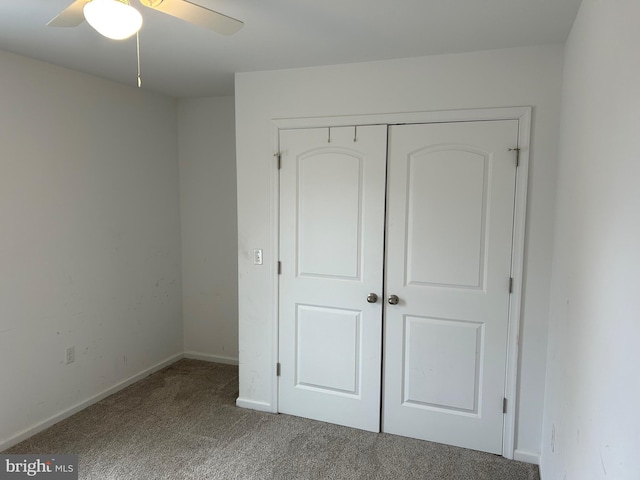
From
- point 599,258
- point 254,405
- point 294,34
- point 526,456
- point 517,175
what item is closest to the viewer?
point 599,258

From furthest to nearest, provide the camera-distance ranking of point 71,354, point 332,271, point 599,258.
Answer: point 71,354 → point 332,271 → point 599,258

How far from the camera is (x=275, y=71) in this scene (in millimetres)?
2832

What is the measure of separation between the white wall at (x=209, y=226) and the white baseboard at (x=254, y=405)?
80 centimetres

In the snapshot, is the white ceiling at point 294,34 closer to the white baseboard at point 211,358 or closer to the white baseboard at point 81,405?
the white baseboard at point 81,405

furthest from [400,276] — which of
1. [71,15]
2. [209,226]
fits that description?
[71,15]

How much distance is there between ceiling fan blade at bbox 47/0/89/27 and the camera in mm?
1547

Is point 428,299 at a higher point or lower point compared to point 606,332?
lower

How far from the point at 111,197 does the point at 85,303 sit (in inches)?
31.6

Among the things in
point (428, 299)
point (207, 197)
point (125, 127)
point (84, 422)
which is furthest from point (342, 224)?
point (84, 422)

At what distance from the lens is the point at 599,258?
52.5 inches

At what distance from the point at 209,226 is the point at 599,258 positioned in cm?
318

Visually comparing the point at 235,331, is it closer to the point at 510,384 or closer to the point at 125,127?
the point at 125,127

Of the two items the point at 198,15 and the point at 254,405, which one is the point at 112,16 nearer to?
the point at 198,15

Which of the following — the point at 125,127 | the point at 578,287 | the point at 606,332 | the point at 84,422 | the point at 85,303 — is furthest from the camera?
the point at 125,127
